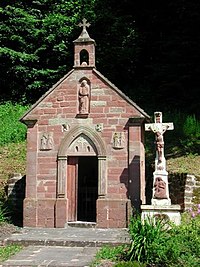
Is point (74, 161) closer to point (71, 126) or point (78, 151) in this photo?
point (78, 151)

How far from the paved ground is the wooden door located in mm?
530

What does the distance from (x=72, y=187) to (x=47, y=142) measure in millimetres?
1590

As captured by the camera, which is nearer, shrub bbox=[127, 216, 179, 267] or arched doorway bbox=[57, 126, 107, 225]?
shrub bbox=[127, 216, 179, 267]

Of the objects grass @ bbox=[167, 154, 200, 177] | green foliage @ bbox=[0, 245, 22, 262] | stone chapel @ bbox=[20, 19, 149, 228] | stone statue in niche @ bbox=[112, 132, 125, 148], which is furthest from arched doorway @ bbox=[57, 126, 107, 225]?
grass @ bbox=[167, 154, 200, 177]

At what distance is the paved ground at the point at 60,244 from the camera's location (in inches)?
328

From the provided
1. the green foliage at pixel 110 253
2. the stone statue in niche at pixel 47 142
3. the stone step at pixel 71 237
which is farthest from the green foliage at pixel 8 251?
the stone statue in niche at pixel 47 142

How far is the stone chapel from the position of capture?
12.3 m

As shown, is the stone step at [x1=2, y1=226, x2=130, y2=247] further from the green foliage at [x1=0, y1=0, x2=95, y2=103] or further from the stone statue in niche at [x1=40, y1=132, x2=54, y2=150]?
the green foliage at [x1=0, y1=0, x2=95, y2=103]

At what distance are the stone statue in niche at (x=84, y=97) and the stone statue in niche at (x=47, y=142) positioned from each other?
4.03 ft

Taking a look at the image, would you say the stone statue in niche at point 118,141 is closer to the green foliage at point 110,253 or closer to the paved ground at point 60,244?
the paved ground at point 60,244

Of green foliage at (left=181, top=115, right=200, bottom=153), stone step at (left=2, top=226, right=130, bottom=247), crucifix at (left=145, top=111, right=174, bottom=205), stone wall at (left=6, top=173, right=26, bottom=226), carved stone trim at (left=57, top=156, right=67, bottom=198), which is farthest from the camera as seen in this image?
green foliage at (left=181, top=115, right=200, bottom=153)

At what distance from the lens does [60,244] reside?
10.0m

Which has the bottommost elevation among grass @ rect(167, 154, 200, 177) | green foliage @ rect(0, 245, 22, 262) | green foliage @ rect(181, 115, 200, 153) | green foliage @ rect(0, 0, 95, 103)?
green foliage @ rect(0, 245, 22, 262)

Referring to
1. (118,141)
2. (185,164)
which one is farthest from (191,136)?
(118,141)
